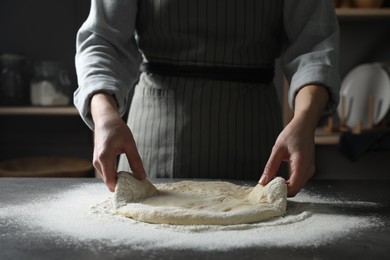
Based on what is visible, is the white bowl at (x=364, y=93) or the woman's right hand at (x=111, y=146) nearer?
the woman's right hand at (x=111, y=146)

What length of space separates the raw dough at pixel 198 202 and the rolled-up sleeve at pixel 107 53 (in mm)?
189

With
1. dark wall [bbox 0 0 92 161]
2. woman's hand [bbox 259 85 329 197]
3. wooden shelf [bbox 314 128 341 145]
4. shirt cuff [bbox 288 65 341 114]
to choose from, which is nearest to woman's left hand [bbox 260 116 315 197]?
woman's hand [bbox 259 85 329 197]

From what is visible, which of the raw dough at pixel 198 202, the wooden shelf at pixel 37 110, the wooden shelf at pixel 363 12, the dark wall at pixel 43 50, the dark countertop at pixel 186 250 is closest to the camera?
the dark countertop at pixel 186 250

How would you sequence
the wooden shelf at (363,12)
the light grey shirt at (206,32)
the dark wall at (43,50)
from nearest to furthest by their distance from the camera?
the light grey shirt at (206,32) → the wooden shelf at (363,12) → the dark wall at (43,50)

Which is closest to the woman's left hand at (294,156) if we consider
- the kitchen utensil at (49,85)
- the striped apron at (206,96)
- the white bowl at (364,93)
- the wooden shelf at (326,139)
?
the striped apron at (206,96)

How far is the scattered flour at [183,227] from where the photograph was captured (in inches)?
28.9

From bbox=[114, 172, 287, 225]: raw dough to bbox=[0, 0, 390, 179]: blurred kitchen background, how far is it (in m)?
1.26

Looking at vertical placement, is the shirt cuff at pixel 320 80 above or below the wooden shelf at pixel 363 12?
below

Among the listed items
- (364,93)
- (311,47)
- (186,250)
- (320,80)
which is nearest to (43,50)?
(364,93)

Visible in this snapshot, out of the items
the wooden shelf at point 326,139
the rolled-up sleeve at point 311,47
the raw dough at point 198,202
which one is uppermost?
the rolled-up sleeve at point 311,47

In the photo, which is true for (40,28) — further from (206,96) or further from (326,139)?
(206,96)

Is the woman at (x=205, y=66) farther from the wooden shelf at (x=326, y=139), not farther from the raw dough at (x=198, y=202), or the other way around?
the wooden shelf at (x=326, y=139)

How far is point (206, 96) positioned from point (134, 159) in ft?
1.02

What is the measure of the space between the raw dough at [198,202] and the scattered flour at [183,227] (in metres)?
0.02
